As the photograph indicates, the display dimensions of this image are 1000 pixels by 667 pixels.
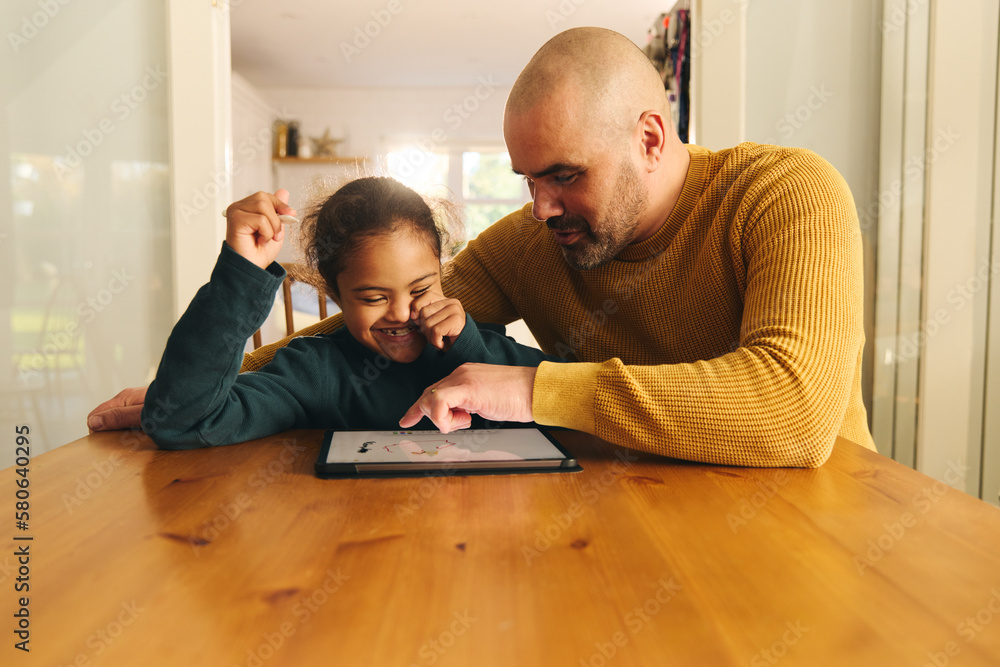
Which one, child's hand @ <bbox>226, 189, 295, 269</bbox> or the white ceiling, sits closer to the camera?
child's hand @ <bbox>226, 189, 295, 269</bbox>

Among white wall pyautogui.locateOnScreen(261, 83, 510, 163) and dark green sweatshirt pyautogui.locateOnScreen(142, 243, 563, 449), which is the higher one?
white wall pyautogui.locateOnScreen(261, 83, 510, 163)

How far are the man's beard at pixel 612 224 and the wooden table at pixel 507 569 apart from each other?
2.08 ft

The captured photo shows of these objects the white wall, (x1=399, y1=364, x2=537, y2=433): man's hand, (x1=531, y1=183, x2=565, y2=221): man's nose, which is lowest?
(x1=399, y1=364, x2=537, y2=433): man's hand

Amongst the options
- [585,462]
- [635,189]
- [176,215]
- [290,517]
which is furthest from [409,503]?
[176,215]

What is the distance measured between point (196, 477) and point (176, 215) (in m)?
1.66

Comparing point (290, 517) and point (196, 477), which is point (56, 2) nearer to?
point (196, 477)

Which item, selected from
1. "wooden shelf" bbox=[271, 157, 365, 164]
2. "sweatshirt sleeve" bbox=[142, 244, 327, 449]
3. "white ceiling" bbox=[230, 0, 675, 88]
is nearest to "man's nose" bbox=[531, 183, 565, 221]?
"sweatshirt sleeve" bbox=[142, 244, 327, 449]

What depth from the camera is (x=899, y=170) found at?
2.09 meters

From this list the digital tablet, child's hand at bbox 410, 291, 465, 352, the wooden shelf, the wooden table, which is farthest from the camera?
the wooden shelf

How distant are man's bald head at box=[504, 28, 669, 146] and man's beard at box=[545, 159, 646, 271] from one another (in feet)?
0.30

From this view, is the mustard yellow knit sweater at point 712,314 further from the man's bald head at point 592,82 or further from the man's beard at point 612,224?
the man's bald head at point 592,82

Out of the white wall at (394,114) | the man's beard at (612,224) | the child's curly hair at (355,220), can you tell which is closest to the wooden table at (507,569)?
the child's curly hair at (355,220)

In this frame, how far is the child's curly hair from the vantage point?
1.05 metres

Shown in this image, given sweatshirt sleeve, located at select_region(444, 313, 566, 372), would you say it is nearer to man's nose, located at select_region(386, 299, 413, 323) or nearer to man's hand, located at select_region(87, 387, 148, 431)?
man's nose, located at select_region(386, 299, 413, 323)
